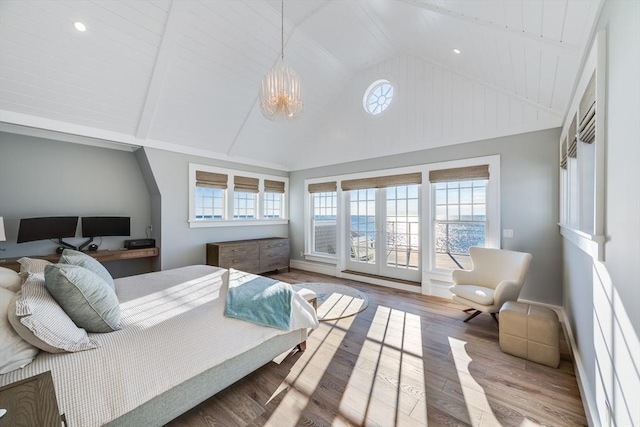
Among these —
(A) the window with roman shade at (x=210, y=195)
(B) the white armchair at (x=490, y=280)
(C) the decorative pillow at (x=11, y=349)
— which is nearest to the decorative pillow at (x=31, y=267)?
(C) the decorative pillow at (x=11, y=349)

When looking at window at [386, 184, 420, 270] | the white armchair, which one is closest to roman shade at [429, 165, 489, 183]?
window at [386, 184, 420, 270]

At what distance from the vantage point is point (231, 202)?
517 cm

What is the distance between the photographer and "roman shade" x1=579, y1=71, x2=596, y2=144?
59.3 inches

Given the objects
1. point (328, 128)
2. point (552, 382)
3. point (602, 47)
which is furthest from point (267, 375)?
point (328, 128)

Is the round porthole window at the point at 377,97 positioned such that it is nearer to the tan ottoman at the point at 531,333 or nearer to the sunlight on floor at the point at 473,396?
the tan ottoman at the point at 531,333

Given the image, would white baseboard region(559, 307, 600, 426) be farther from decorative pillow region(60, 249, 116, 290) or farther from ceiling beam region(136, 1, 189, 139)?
ceiling beam region(136, 1, 189, 139)

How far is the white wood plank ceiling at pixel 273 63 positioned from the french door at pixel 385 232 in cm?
85

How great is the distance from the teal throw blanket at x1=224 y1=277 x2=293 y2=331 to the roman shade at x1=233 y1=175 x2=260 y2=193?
3.37 metres

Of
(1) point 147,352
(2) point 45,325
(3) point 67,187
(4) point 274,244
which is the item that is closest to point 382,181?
(4) point 274,244

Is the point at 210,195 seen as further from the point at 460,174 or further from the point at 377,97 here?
the point at 460,174

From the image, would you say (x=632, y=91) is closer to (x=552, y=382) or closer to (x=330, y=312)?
(x=552, y=382)

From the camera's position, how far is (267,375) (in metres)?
2.11

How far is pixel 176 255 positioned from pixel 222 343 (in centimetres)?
316

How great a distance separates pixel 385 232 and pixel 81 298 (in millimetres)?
4249
